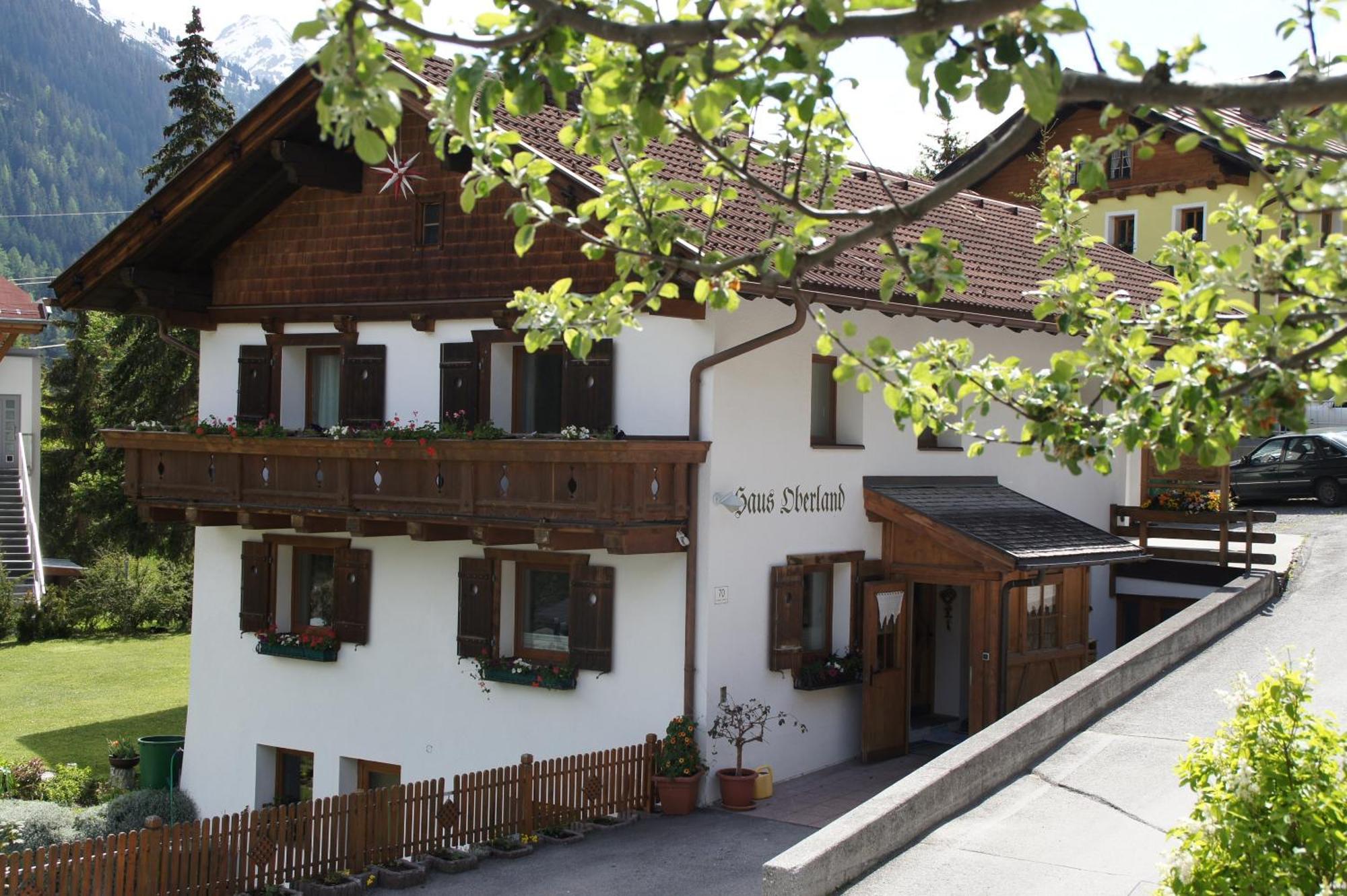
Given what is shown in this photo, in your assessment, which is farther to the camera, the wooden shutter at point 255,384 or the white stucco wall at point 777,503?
the wooden shutter at point 255,384

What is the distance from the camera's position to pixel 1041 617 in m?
16.4

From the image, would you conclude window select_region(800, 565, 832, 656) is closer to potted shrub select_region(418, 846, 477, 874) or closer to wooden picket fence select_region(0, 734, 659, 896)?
wooden picket fence select_region(0, 734, 659, 896)

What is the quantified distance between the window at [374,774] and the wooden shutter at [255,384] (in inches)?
169

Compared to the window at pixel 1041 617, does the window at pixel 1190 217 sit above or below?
above

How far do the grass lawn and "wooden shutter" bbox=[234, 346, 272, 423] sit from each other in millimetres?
6362

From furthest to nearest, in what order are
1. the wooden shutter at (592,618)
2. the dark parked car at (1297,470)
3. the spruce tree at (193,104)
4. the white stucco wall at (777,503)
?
1. the spruce tree at (193,104)
2. the dark parked car at (1297,470)
3. the wooden shutter at (592,618)
4. the white stucco wall at (777,503)

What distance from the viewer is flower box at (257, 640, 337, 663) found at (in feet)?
56.0

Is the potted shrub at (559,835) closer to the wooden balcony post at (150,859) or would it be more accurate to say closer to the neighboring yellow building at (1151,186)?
the wooden balcony post at (150,859)

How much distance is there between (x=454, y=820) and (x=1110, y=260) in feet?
47.2

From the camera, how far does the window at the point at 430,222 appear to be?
16250mm

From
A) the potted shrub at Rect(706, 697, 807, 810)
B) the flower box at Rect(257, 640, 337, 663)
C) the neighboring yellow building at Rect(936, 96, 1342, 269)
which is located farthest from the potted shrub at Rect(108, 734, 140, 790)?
the neighboring yellow building at Rect(936, 96, 1342, 269)

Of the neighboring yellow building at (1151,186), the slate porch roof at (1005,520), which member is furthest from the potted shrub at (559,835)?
the neighboring yellow building at (1151,186)

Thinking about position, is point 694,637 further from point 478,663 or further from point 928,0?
point 928,0

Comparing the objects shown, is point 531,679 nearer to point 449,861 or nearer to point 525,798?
point 525,798
